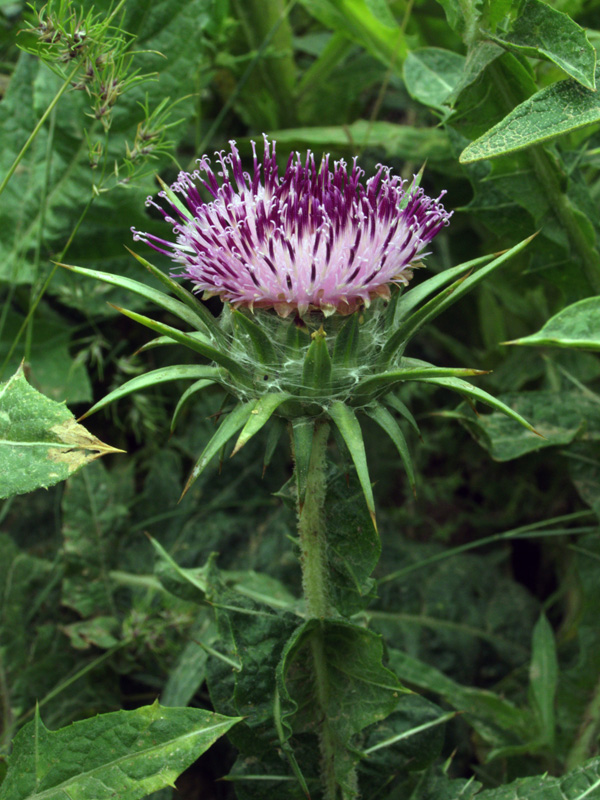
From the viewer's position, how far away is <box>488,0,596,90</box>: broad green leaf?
1.76 m

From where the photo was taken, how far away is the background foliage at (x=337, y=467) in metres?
1.93

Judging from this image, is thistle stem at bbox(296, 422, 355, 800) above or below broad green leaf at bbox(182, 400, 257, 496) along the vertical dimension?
below

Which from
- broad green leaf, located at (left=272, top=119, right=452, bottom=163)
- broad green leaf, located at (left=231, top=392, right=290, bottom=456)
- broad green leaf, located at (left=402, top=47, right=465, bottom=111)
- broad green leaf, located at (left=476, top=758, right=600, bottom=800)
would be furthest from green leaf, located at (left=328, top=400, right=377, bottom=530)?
broad green leaf, located at (left=272, top=119, right=452, bottom=163)

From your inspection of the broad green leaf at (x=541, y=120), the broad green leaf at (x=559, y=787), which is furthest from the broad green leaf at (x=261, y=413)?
the broad green leaf at (x=559, y=787)

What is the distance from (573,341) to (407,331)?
1.21 feet

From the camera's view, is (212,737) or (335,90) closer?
(212,737)

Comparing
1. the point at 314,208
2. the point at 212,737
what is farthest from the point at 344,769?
the point at 314,208

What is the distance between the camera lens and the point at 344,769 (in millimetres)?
1888

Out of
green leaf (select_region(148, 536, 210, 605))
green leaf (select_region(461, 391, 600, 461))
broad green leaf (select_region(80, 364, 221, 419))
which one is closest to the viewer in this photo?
broad green leaf (select_region(80, 364, 221, 419))

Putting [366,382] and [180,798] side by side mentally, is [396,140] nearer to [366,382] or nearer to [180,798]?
[366,382]

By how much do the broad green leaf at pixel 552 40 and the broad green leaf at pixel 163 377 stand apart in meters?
1.12

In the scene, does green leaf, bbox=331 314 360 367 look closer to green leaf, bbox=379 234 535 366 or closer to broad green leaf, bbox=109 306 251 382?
green leaf, bbox=379 234 535 366

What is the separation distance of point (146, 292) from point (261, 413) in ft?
1.40

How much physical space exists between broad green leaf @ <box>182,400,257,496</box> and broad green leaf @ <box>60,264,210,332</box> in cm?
19
